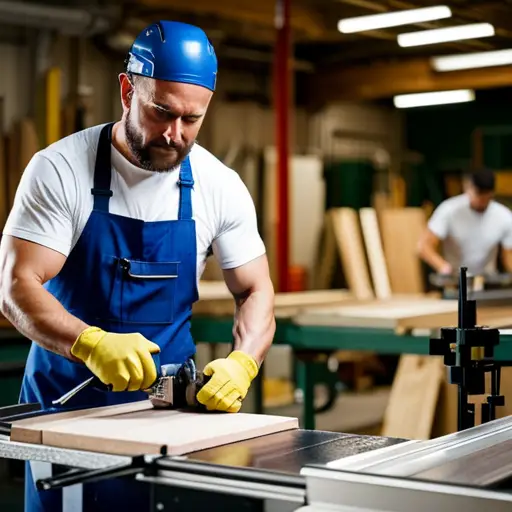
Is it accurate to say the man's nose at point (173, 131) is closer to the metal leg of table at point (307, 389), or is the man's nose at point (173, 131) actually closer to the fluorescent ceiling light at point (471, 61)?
the metal leg of table at point (307, 389)

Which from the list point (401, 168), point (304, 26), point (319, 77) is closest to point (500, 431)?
point (304, 26)

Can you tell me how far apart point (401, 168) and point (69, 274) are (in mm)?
10488

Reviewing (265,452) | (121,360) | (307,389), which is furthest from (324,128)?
(265,452)

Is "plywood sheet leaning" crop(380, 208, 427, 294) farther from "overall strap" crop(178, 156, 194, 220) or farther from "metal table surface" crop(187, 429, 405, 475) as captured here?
"metal table surface" crop(187, 429, 405, 475)

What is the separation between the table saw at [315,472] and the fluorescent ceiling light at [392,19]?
5004 millimetres

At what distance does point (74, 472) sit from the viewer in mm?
1771

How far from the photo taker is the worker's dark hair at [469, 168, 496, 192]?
692 cm

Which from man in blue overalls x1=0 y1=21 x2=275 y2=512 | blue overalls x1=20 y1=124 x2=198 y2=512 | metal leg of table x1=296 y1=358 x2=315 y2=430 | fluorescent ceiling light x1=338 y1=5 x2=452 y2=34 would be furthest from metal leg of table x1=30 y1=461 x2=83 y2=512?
fluorescent ceiling light x1=338 y1=5 x2=452 y2=34

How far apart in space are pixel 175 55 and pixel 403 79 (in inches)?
331

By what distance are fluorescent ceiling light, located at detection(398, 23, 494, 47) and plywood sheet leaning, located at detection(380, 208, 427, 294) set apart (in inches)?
66.6

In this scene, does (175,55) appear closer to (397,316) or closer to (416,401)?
(397,316)

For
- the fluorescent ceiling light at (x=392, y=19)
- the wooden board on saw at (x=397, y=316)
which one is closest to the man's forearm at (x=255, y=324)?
the wooden board on saw at (x=397, y=316)

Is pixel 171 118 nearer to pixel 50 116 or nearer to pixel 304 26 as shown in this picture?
pixel 50 116

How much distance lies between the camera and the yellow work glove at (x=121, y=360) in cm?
213
